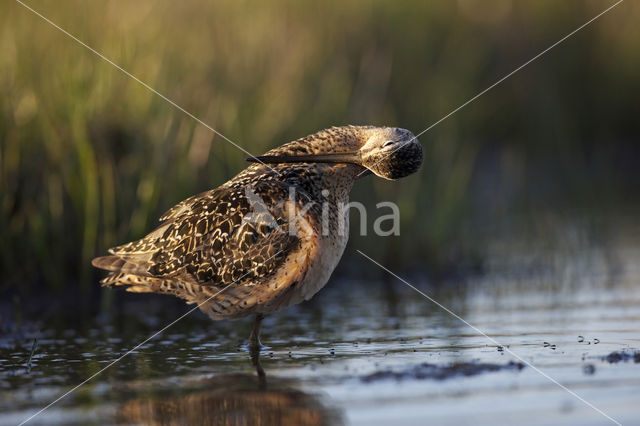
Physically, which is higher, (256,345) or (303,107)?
(303,107)

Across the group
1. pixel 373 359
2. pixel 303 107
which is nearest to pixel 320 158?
pixel 373 359

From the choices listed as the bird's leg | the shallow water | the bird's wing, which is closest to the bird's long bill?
the bird's wing

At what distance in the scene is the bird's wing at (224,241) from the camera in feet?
20.1

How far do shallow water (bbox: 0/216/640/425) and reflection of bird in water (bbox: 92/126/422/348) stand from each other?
38 cm

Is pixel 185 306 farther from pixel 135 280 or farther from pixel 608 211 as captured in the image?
pixel 608 211

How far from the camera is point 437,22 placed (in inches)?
538

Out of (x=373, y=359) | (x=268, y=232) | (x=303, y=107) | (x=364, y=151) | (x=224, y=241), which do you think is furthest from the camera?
(x=303, y=107)

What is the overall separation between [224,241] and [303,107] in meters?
3.71

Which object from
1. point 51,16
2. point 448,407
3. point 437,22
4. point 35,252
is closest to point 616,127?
point 437,22

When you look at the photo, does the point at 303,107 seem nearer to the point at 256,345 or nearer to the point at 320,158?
the point at 320,158

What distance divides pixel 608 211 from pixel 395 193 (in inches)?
114

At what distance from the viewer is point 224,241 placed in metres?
6.28

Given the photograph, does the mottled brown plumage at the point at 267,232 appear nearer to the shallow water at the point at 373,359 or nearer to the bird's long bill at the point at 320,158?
the bird's long bill at the point at 320,158

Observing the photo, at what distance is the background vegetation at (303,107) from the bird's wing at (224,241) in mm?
1289
